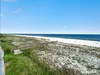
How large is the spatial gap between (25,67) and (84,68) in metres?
7.46

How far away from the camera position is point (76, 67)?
17.7m

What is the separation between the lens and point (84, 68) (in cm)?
1733

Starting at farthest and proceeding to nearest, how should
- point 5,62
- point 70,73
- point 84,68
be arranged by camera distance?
point 5,62 < point 84,68 < point 70,73

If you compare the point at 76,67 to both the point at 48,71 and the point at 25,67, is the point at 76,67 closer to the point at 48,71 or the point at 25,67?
the point at 48,71

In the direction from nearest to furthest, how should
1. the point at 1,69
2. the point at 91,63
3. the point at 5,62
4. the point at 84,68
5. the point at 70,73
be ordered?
the point at 70,73, the point at 84,68, the point at 91,63, the point at 1,69, the point at 5,62

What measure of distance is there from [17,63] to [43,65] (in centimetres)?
426

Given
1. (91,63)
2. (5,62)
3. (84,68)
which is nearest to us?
(84,68)

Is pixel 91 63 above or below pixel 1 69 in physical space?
above

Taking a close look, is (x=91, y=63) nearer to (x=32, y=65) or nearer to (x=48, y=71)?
(x=48, y=71)

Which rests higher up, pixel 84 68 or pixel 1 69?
pixel 84 68

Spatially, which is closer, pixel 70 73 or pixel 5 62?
pixel 70 73

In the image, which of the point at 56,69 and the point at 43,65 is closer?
the point at 56,69

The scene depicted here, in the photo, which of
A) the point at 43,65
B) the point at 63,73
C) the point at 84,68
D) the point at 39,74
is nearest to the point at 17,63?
the point at 43,65

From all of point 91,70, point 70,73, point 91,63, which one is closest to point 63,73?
point 70,73
